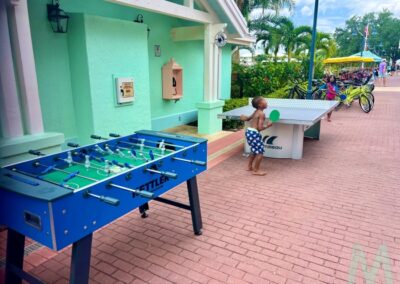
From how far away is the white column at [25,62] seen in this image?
137 inches

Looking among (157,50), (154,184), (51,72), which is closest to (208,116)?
(157,50)

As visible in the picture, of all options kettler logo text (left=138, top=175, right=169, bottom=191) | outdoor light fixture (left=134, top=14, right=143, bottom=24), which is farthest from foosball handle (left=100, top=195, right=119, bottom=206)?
outdoor light fixture (left=134, top=14, right=143, bottom=24)

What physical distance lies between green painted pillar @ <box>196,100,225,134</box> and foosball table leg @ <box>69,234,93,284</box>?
235 inches

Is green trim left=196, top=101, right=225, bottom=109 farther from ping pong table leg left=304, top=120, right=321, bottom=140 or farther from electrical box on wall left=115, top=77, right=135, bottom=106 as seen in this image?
ping pong table leg left=304, top=120, right=321, bottom=140

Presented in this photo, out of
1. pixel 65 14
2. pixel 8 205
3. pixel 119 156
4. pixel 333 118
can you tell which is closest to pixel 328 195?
pixel 119 156

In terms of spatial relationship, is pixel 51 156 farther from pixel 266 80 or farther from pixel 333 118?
pixel 266 80

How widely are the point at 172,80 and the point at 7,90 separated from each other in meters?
5.17

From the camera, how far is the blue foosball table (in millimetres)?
1924

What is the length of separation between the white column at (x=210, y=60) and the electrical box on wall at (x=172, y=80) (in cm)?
99

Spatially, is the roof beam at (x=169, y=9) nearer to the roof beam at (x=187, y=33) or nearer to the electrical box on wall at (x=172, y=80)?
the roof beam at (x=187, y=33)

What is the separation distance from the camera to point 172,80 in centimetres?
833

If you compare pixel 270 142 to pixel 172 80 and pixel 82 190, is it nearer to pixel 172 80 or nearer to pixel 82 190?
pixel 172 80

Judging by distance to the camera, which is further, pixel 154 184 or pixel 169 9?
pixel 169 9

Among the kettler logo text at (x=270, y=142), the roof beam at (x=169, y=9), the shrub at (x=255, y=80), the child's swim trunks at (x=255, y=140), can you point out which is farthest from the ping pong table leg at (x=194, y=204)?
the shrub at (x=255, y=80)
